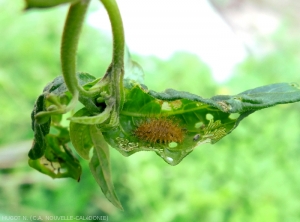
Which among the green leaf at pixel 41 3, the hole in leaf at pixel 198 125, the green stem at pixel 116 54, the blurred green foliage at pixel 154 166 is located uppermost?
the green leaf at pixel 41 3

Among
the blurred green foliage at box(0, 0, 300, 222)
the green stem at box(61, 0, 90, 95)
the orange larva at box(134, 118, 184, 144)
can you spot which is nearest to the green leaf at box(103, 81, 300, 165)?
the orange larva at box(134, 118, 184, 144)

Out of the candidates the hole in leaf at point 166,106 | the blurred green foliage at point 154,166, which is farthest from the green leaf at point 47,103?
the blurred green foliage at point 154,166

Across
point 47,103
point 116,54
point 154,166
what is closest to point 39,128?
point 47,103

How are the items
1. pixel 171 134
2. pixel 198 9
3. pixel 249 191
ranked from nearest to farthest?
pixel 171 134
pixel 249 191
pixel 198 9

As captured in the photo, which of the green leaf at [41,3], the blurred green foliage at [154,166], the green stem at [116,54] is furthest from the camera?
the blurred green foliage at [154,166]

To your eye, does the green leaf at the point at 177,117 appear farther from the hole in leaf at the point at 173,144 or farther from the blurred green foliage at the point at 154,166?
the blurred green foliage at the point at 154,166

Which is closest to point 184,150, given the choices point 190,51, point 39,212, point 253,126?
point 39,212

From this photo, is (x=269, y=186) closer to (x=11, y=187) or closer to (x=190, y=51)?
(x=190, y=51)
